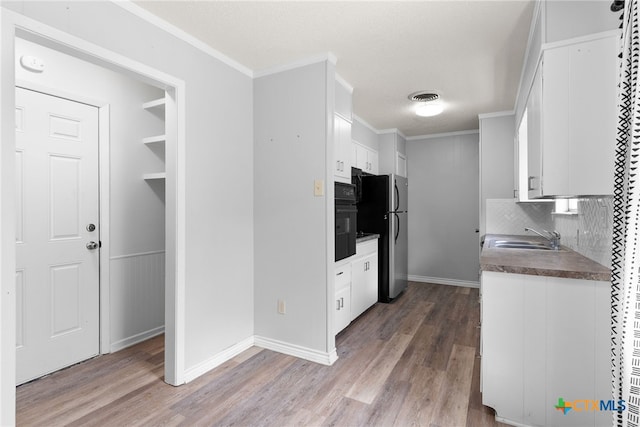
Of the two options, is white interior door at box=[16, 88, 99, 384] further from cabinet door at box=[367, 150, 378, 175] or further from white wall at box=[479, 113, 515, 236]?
white wall at box=[479, 113, 515, 236]

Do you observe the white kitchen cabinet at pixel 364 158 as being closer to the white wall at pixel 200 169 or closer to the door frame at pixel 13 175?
the white wall at pixel 200 169

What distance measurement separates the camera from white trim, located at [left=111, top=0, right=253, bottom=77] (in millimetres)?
1943

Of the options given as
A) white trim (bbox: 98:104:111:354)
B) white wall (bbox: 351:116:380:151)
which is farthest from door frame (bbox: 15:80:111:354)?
white wall (bbox: 351:116:380:151)

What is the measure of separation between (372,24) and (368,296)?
274 cm

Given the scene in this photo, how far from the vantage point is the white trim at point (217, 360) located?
2314 millimetres

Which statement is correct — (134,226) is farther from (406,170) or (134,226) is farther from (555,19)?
(406,170)

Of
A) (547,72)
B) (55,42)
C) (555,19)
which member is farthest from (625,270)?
(55,42)

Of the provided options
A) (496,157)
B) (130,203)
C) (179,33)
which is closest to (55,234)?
(130,203)

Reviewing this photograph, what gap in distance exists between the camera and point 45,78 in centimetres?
237

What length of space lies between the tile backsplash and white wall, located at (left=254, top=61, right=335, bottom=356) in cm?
166

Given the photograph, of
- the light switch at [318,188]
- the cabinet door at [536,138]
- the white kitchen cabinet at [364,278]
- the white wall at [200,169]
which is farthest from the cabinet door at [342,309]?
the cabinet door at [536,138]

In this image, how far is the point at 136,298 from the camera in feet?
9.67

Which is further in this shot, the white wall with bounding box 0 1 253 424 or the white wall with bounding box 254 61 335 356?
the white wall with bounding box 254 61 335 356

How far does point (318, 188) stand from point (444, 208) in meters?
3.38
